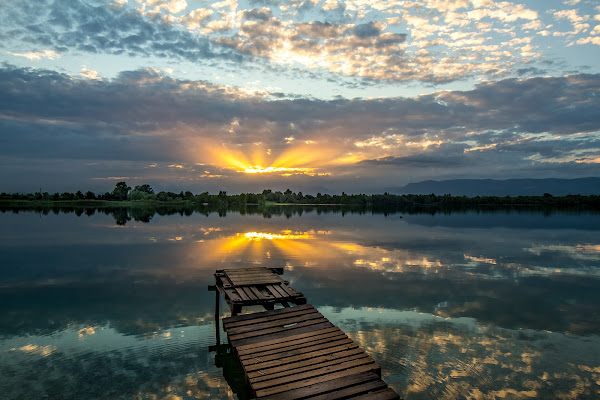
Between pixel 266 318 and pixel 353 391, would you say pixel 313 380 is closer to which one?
pixel 353 391

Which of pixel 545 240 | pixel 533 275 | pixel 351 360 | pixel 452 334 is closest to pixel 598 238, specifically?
pixel 545 240

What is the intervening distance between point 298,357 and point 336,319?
6780mm

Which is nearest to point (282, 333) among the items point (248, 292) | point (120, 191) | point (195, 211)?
point (248, 292)

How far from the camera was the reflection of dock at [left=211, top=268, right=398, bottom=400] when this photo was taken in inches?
324

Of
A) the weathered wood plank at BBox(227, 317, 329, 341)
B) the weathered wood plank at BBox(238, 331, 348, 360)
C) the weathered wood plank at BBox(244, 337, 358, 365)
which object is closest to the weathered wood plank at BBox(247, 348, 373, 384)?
the weathered wood plank at BBox(244, 337, 358, 365)

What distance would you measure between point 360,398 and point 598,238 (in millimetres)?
56927

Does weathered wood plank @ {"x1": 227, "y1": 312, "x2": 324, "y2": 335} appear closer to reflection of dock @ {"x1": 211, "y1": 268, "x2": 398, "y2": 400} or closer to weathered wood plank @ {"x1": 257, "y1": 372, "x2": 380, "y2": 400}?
reflection of dock @ {"x1": 211, "y1": 268, "x2": 398, "y2": 400}

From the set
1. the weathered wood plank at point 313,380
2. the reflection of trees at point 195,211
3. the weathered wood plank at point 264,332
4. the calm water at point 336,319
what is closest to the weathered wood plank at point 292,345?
the weathered wood plank at point 264,332

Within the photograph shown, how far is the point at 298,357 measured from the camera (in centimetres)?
973

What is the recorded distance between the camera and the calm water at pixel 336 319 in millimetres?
10836

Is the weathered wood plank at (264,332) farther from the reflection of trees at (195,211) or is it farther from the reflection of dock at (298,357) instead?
the reflection of trees at (195,211)

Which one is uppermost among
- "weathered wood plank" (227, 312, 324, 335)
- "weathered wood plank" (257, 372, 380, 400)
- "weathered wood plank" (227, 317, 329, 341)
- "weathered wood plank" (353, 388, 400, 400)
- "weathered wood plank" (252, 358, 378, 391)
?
"weathered wood plank" (227, 312, 324, 335)

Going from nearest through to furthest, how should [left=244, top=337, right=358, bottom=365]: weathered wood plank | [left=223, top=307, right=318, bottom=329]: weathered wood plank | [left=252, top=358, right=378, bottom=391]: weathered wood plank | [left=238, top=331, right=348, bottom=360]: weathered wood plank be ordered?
[left=252, top=358, right=378, bottom=391]: weathered wood plank < [left=244, top=337, right=358, bottom=365]: weathered wood plank < [left=238, top=331, right=348, bottom=360]: weathered wood plank < [left=223, top=307, right=318, bottom=329]: weathered wood plank

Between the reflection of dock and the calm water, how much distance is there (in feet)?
5.46
